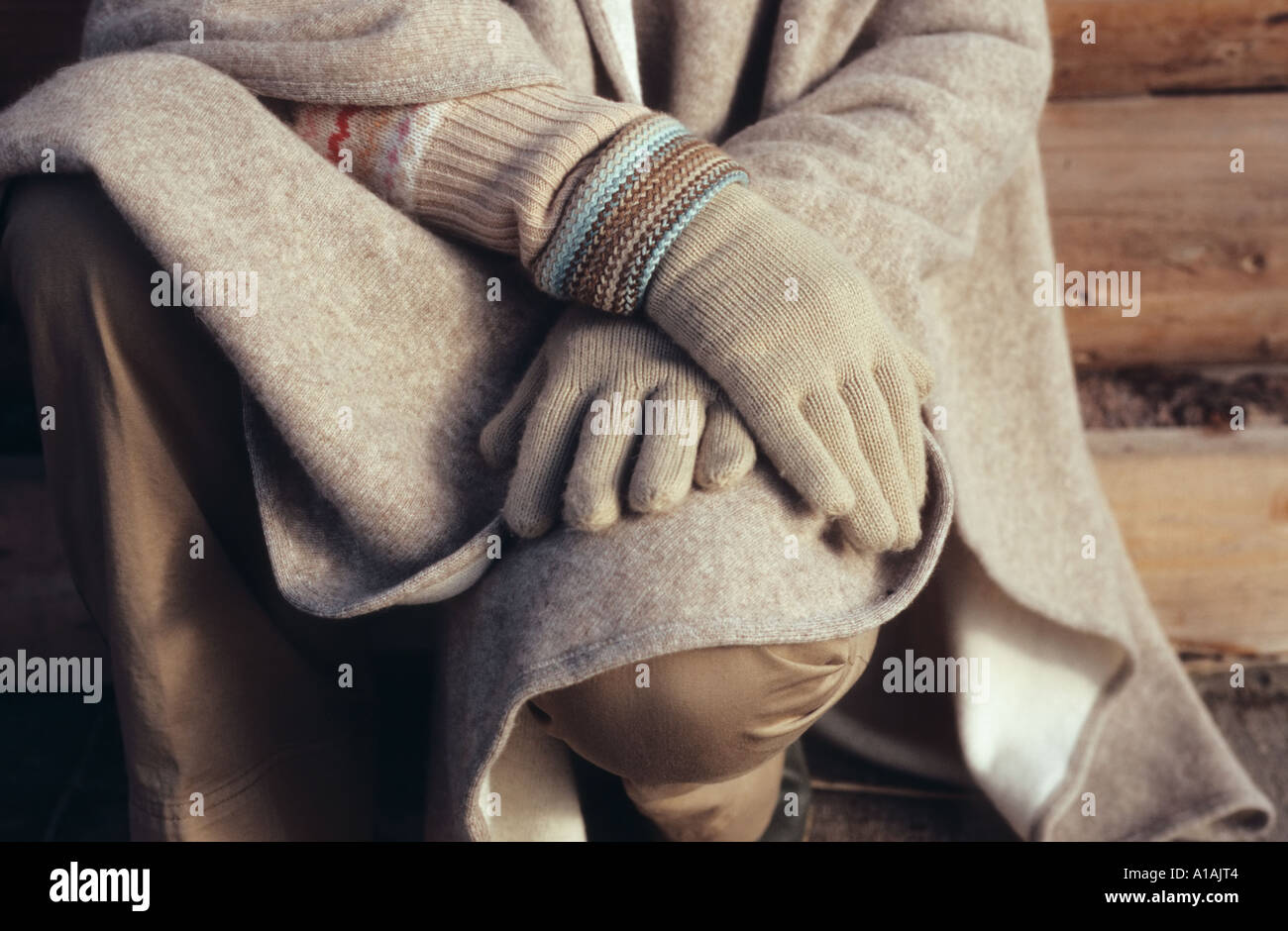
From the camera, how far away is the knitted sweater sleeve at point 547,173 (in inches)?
26.3

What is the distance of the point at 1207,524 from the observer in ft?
4.19

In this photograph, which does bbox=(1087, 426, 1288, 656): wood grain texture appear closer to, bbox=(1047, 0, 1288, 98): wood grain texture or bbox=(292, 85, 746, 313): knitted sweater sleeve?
bbox=(1047, 0, 1288, 98): wood grain texture

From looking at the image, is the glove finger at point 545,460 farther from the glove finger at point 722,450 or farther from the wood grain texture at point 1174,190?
the wood grain texture at point 1174,190

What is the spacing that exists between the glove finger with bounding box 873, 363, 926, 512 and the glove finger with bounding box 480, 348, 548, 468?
0.24m

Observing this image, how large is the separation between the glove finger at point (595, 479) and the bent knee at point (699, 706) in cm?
10

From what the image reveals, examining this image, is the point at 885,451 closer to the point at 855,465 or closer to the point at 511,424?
the point at 855,465

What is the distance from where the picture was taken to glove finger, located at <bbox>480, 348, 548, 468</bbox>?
72 centimetres

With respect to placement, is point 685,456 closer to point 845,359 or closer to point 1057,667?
point 845,359

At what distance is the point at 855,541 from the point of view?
697mm

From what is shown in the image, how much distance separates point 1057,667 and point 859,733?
27 cm

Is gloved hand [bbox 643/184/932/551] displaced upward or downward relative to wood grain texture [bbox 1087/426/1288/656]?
upward

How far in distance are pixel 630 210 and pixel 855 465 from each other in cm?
22

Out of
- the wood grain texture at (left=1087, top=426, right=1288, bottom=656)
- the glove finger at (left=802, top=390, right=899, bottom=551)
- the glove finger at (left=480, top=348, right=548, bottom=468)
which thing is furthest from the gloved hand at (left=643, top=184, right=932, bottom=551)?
the wood grain texture at (left=1087, top=426, right=1288, bottom=656)

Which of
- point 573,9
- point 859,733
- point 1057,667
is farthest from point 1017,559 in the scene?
point 573,9
